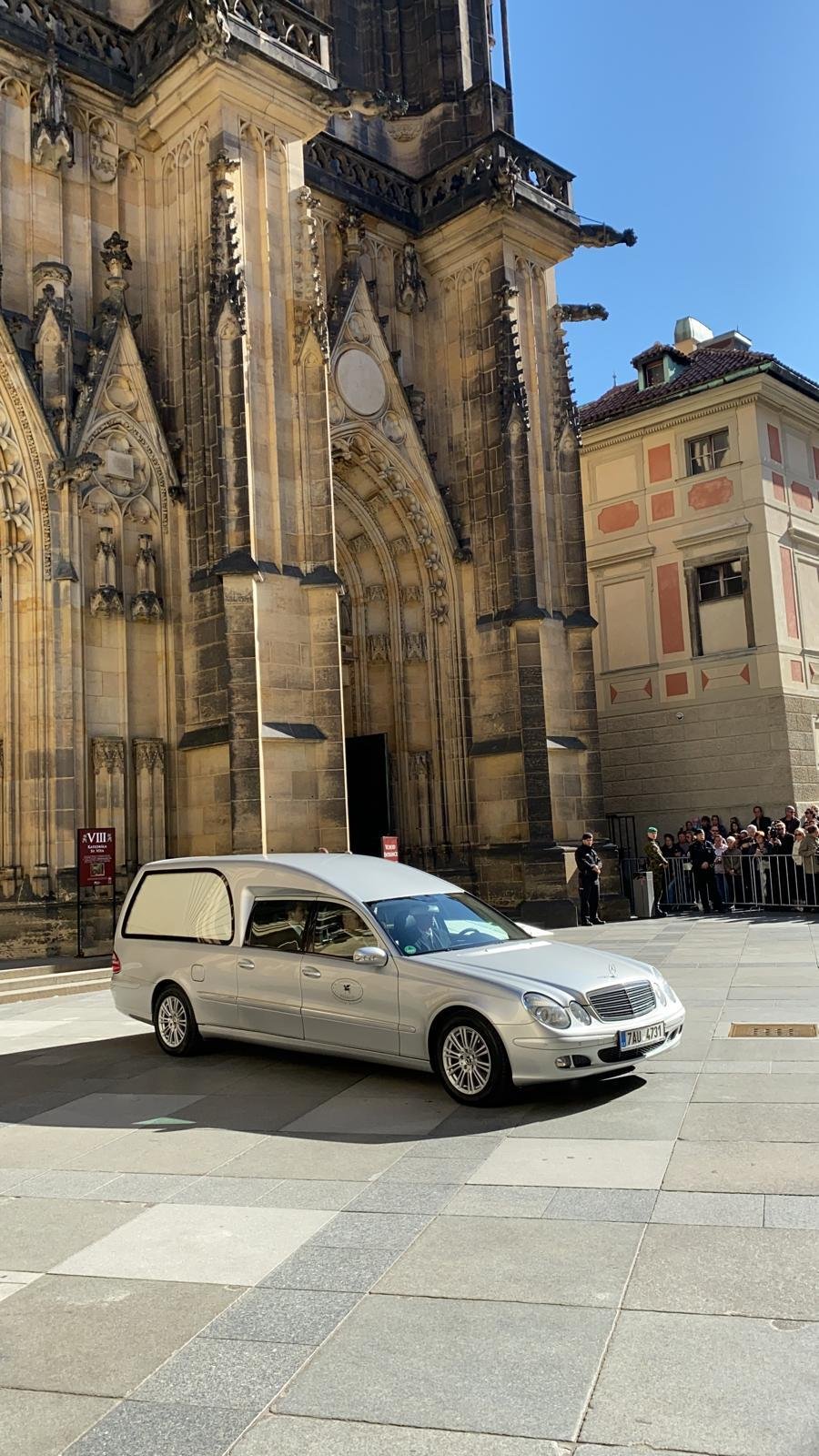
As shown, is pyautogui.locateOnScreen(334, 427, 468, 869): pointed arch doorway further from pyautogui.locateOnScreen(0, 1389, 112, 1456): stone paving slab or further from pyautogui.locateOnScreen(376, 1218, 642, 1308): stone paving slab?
pyautogui.locateOnScreen(0, 1389, 112, 1456): stone paving slab

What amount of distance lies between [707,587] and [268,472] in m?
13.6

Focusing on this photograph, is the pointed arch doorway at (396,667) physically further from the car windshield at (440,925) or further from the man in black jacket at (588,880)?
the car windshield at (440,925)

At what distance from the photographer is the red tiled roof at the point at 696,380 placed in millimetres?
26562

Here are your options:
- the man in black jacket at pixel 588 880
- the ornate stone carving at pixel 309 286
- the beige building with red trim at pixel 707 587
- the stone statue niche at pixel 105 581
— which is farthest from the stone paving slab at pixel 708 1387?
the beige building with red trim at pixel 707 587

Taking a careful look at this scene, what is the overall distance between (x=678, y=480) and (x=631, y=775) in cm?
700

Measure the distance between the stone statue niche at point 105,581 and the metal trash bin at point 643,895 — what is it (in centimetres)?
1010

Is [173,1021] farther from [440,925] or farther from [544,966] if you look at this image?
[544,966]

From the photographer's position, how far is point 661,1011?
7.40 m

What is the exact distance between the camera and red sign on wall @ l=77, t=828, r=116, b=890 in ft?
47.9

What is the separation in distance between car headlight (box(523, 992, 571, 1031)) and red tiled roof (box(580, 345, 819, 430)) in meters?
22.5

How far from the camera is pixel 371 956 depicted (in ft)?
25.0

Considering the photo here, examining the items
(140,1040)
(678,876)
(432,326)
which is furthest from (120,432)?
(678,876)

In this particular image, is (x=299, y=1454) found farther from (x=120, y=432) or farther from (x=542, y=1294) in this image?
(x=120, y=432)

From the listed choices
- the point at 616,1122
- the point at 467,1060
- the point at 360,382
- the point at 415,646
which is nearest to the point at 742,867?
the point at 415,646
